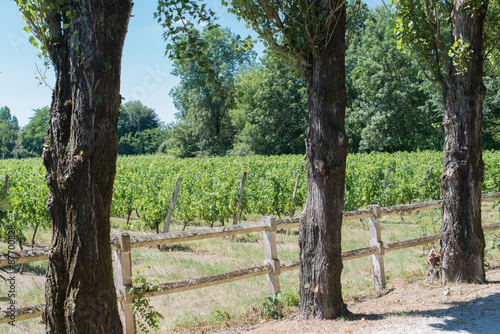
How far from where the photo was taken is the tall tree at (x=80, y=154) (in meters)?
2.73

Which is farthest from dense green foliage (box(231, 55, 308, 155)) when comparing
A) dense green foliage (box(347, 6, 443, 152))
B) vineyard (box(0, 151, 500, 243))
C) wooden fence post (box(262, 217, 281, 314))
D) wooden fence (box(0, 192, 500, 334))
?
wooden fence post (box(262, 217, 281, 314))

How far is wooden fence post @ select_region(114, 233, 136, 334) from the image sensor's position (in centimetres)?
450

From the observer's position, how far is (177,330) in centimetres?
516

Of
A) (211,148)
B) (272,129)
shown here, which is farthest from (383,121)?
(211,148)

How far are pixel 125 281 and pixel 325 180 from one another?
241cm

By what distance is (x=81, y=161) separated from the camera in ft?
8.82

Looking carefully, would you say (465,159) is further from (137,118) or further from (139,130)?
(137,118)

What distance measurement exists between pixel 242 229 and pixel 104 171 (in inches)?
110

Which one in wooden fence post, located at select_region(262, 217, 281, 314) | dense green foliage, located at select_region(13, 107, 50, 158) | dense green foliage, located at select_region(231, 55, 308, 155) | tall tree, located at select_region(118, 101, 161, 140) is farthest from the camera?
tall tree, located at select_region(118, 101, 161, 140)

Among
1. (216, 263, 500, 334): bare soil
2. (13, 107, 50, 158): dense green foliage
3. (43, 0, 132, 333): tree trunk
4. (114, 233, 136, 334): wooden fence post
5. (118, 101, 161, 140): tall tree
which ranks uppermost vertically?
(118, 101, 161, 140): tall tree

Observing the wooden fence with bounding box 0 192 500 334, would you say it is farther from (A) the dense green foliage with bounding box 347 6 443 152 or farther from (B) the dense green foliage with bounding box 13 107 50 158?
(B) the dense green foliage with bounding box 13 107 50 158

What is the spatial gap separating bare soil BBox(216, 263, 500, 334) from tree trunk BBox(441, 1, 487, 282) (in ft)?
1.17

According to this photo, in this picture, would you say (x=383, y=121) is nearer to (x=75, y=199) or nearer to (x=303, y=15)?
(x=303, y=15)

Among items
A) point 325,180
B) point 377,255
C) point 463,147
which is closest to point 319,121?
point 325,180
